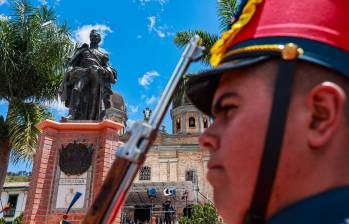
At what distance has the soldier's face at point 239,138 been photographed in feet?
3.26

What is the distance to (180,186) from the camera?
25984mm

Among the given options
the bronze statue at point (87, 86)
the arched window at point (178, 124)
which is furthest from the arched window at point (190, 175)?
the bronze statue at point (87, 86)

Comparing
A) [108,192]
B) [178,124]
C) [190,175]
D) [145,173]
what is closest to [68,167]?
[108,192]

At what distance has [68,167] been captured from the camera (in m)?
5.98

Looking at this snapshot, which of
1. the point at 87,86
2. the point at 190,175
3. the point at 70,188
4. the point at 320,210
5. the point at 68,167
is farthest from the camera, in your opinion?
the point at 190,175

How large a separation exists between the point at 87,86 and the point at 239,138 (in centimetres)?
648

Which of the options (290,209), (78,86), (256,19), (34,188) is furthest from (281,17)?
(78,86)

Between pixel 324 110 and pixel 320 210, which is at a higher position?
pixel 324 110

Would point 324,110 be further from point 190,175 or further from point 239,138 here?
point 190,175

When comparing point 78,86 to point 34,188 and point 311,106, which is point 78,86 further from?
point 311,106

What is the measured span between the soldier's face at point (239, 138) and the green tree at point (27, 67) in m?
11.0

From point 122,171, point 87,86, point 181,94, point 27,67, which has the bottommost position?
point 122,171

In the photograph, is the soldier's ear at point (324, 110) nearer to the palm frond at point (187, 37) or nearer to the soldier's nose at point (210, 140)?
the soldier's nose at point (210, 140)

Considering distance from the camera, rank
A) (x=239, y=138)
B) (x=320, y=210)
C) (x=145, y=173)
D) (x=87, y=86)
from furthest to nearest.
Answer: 1. (x=145, y=173)
2. (x=87, y=86)
3. (x=239, y=138)
4. (x=320, y=210)
